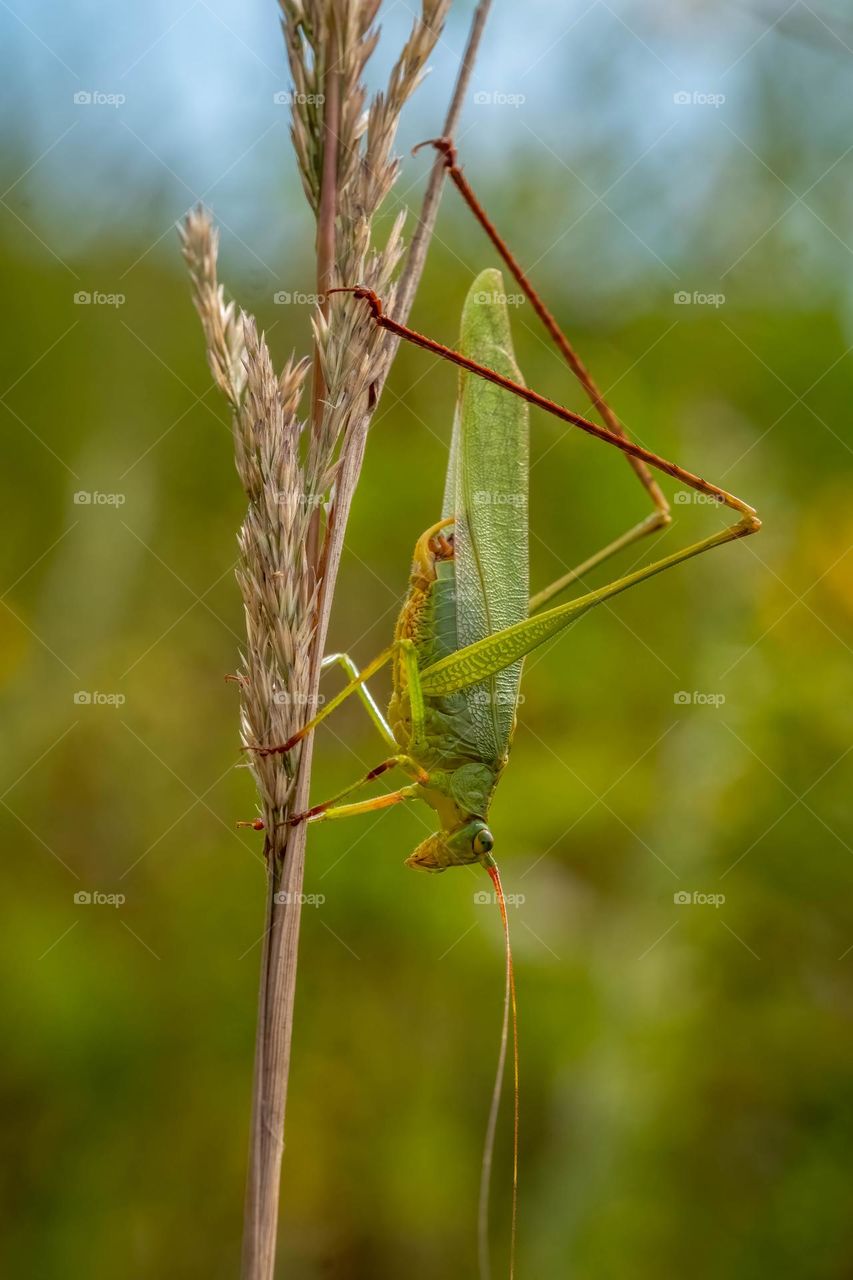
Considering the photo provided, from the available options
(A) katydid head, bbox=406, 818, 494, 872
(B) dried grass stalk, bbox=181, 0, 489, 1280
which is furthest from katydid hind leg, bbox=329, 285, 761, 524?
(A) katydid head, bbox=406, 818, 494, 872

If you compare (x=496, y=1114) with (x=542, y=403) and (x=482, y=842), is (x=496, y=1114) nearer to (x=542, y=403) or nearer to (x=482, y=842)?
(x=482, y=842)

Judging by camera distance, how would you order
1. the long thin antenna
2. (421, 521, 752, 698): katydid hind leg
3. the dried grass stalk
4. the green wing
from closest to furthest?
1. the long thin antenna
2. the dried grass stalk
3. (421, 521, 752, 698): katydid hind leg
4. the green wing

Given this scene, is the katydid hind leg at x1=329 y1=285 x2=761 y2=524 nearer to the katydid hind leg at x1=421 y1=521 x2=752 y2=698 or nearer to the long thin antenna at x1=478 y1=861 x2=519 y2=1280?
the katydid hind leg at x1=421 y1=521 x2=752 y2=698

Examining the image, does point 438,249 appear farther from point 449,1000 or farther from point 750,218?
point 449,1000

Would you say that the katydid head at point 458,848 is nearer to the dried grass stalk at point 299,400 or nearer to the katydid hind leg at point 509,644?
the katydid hind leg at point 509,644

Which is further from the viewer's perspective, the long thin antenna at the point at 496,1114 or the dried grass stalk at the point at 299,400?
the dried grass stalk at the point at 299,400

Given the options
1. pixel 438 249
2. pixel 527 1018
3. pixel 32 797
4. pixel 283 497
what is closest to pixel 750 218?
pixel 438 249

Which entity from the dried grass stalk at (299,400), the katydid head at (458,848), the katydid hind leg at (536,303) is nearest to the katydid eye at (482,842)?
the katydid head at (458,848)
